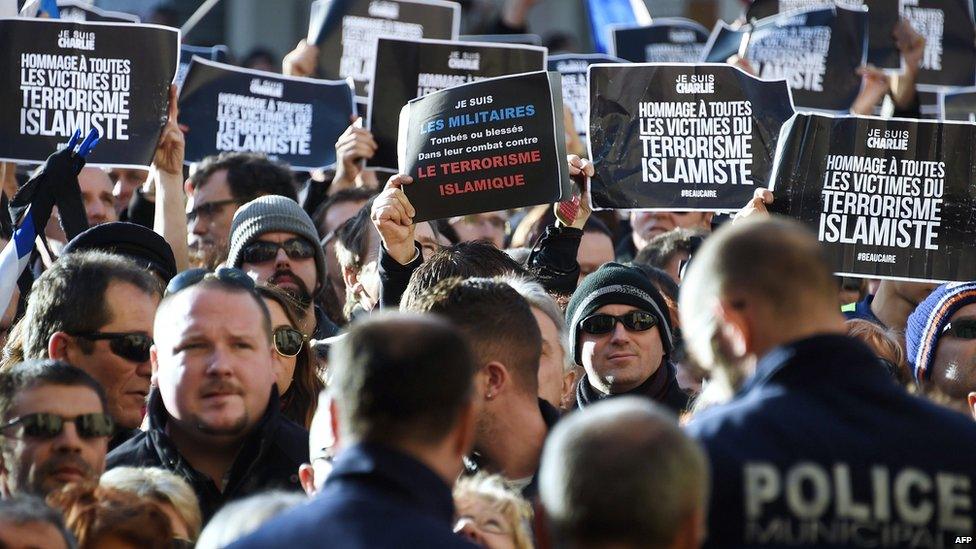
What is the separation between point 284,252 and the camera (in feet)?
21.4

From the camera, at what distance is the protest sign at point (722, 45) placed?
10297mm

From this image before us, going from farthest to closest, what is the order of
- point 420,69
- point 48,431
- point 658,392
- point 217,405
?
point 420,69 → point 658,392 → point 217,405 → point 48,431

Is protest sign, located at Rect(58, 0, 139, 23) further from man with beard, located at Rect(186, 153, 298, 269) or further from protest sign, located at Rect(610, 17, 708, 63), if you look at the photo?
protest sign, located at Rect(610, 17, 708, 63)

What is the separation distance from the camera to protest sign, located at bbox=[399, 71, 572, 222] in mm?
6246

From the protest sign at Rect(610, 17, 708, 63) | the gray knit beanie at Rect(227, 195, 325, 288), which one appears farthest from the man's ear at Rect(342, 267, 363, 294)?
the protest sign at Rect(610, 17, 708, 63)

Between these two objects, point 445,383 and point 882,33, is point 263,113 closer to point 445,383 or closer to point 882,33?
point 882,33

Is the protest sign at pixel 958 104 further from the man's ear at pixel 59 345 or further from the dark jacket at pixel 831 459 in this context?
the dark jacket at pixel 831 459

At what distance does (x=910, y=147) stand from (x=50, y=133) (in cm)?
381

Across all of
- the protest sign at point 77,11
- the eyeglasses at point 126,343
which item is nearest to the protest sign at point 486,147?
the eyeglasses at point 126,343

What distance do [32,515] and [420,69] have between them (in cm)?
498

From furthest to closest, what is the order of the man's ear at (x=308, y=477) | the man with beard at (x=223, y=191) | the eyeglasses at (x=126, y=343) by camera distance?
the man with beard at (x=223, y=191), the eyeglasses at (x=126, y=343), the man's ear at (x=308, y=477)

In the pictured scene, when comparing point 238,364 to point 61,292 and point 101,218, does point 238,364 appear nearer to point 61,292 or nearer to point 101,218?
point 61,292

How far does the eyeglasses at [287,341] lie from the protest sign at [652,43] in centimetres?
591

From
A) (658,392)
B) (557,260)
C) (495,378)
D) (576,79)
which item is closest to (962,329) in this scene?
(658,392)
